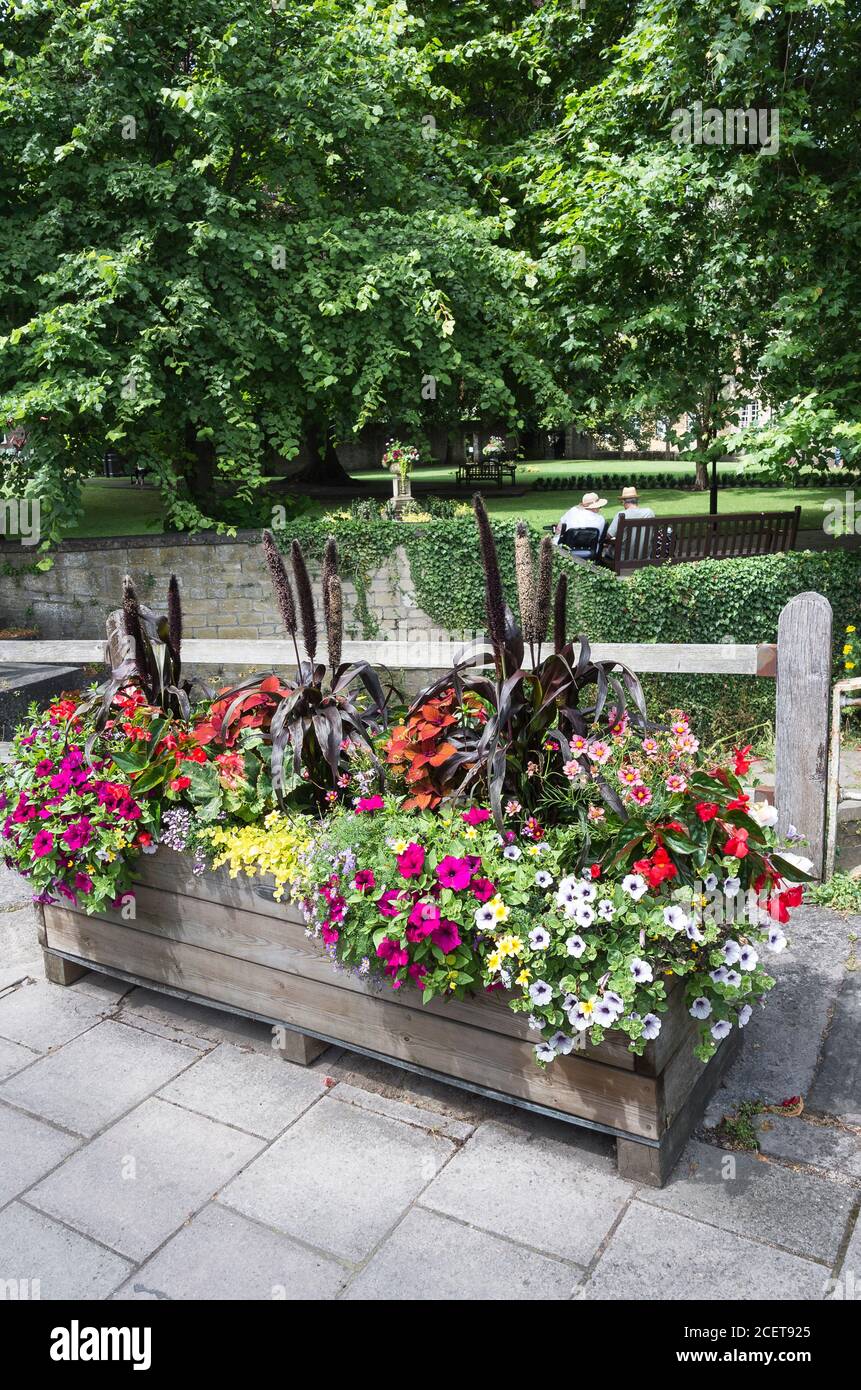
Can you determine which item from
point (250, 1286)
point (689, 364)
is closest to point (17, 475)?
point (689, 364)

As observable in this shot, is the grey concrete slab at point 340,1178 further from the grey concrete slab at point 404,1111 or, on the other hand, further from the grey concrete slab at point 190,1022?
the grey concrete slab at point 190,1022

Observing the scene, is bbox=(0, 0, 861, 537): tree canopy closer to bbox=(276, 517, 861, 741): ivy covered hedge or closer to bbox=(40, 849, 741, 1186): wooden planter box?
bbox=(276, 517, 861, 741): ivy covered hedge

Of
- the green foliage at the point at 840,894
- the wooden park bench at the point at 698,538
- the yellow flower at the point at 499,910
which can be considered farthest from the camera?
the wooden park bench at the point at 698,538

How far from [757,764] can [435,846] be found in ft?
17.7

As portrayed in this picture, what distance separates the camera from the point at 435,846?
9.12 feet

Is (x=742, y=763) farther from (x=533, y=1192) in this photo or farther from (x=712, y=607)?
(x=712, y=607)

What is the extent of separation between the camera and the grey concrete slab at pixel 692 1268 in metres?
2.29

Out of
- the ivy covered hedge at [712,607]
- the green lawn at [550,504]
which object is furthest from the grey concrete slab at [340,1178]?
the green lawn at [550,504]

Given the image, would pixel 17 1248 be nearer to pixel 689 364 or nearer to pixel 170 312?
pixel 170 312

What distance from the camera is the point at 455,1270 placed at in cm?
239

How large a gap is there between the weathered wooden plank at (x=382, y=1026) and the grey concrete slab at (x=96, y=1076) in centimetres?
22

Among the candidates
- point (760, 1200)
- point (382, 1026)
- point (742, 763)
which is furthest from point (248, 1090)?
point (742, 763)

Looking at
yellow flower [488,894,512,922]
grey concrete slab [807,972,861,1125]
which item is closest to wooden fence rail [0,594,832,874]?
grey concrete slab [807,972,861,1125]
